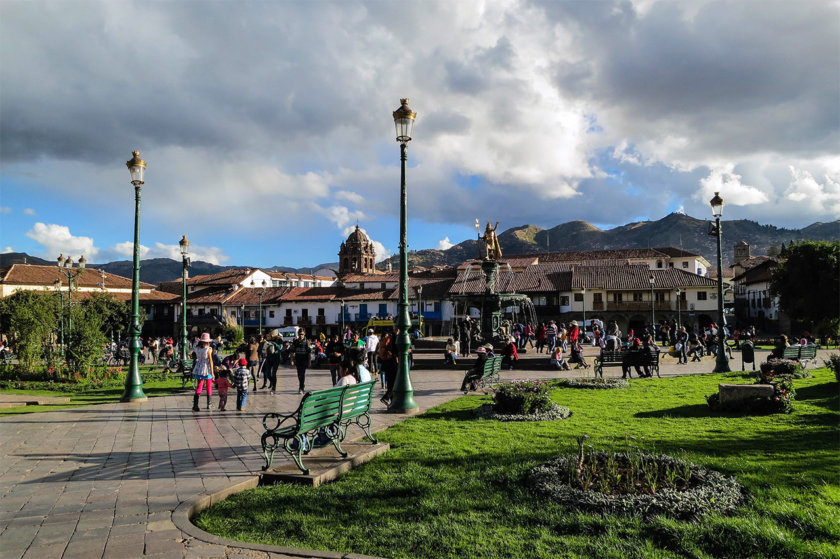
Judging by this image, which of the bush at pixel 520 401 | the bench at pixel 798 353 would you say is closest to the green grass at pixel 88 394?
the bush at pixel 520 401

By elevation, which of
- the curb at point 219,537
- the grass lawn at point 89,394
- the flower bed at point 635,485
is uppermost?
the flower bed at point 635,485

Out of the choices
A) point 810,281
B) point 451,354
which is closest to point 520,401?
point 451,354

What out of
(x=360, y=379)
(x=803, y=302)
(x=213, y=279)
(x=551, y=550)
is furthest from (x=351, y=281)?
(x=551, y=550)

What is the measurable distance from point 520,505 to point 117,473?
435 cm

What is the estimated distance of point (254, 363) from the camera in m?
14.1

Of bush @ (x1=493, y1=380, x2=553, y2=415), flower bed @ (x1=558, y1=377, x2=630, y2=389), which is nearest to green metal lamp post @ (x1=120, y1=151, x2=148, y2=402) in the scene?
bush @ (x1=493, y1=380, x2=553, y2=415)

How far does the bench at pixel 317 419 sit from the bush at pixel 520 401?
269 cm

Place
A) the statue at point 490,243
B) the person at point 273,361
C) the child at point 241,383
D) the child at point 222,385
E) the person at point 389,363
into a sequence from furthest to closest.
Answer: the statue at point 490,243 → the person at point 273,361 → the person at point 389,363 → the child at point 222,385 → the child at point 241,383

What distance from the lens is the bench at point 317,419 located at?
→ 5680 mm

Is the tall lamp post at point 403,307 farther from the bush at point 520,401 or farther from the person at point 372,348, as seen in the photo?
the person at point 372,348

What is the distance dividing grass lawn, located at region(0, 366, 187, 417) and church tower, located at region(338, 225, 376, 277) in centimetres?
7350

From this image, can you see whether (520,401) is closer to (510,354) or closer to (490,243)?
(510,354)

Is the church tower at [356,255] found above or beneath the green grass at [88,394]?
above

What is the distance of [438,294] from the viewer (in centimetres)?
6262
